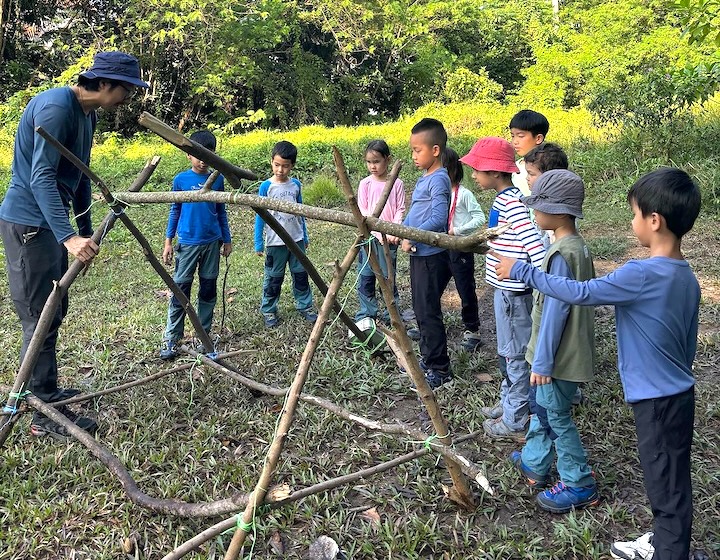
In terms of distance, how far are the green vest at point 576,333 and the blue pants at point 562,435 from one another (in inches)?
3.6

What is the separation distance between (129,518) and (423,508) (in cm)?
137

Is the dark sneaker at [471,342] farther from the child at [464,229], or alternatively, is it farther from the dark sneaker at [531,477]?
the dark sneaker at [531,477]

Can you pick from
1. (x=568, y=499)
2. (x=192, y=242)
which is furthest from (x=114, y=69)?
(x=568, y=499)

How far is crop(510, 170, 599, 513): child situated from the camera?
246cm

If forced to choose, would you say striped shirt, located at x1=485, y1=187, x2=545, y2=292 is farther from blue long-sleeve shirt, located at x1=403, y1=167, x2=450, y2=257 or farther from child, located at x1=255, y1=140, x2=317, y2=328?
child, located at x1=255, y1=140, x2=317, y2=328

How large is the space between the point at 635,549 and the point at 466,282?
2426mm

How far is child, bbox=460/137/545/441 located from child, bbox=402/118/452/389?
28 centimetres

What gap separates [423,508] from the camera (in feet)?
8.95

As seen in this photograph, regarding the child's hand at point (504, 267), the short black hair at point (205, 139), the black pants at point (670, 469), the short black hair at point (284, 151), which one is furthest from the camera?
the short black hair at point (284, 151)

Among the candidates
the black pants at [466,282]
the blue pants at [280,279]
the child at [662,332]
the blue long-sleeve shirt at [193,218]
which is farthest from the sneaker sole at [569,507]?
the blue long-sleeve shirt at [193,218]

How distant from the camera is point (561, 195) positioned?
2443 millimetres

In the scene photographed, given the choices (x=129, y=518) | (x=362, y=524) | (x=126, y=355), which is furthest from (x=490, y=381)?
(x=126, y=355)

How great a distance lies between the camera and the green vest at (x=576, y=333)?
2459mm

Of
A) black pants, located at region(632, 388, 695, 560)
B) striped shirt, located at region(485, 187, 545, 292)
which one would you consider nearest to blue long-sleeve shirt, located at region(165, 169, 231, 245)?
striped shirt, located at region(485, 187, 545, 292)
